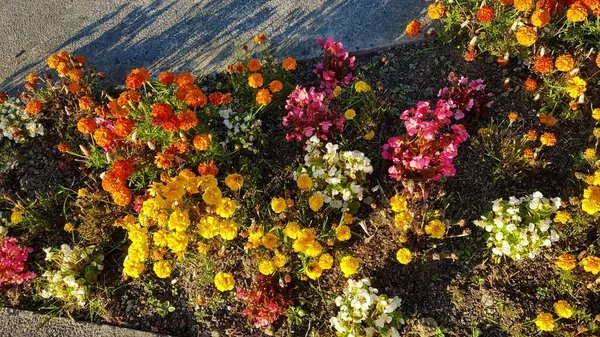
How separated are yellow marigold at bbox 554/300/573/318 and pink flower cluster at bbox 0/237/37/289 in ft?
10.6

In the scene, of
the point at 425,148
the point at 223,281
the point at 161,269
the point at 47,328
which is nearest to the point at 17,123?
the point at 47,328

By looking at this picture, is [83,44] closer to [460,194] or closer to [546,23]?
[460,194]

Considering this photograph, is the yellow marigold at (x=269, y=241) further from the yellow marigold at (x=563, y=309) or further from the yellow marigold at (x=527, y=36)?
the yellow marigold at (x=527, y=36)

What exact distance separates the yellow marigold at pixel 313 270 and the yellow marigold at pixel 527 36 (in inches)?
80.1

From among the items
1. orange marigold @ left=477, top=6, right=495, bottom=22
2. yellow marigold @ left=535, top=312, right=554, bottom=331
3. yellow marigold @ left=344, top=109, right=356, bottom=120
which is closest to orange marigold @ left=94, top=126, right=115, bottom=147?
yellow marigold @ left=344, top=109, right=356, bottom=120

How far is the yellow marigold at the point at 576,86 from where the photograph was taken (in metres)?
3.29

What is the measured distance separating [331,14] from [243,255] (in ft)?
7.09

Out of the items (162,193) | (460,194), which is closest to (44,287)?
(162,193)

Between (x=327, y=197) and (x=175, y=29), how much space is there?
212 cm

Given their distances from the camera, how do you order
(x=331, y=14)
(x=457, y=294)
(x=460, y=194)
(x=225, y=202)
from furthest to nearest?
(x=331, y=14) < (x=460, y=194) < (x=457, y=294) < (x=225, y=202)

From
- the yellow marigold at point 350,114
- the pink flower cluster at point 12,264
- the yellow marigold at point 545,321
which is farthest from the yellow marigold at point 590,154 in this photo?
the pink flower cluster at point 12,264

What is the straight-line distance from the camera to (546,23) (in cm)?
339

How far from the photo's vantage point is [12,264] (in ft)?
10.7

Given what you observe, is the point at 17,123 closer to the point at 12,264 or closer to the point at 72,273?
the point at 12,264
